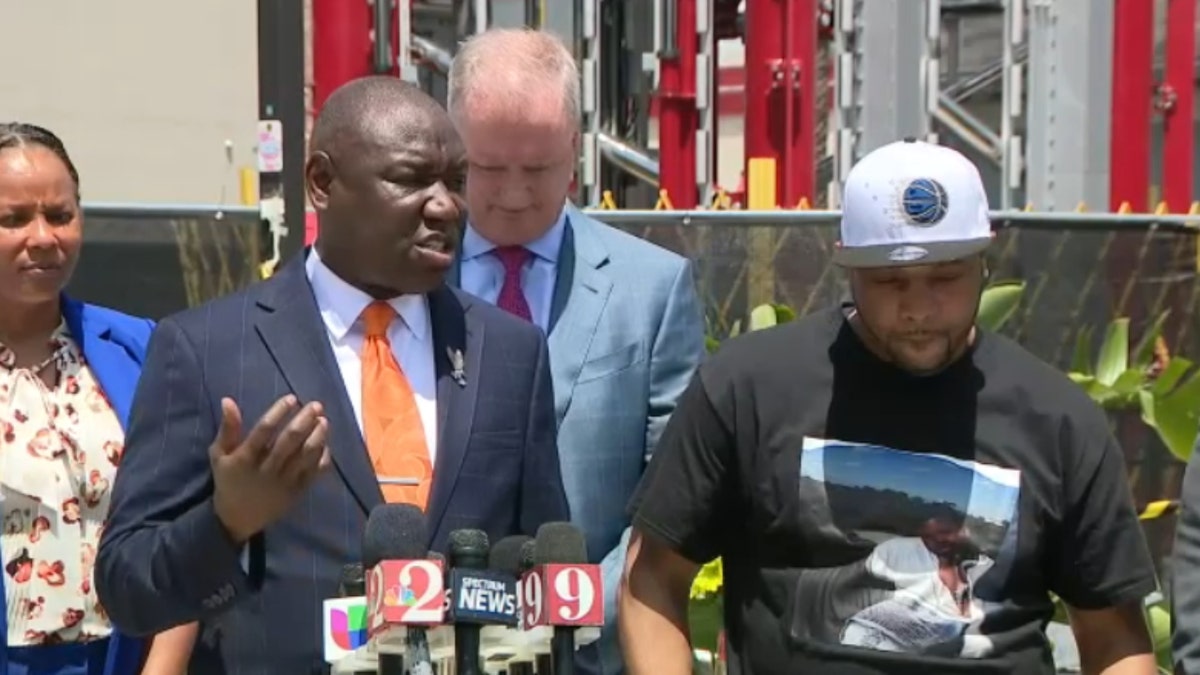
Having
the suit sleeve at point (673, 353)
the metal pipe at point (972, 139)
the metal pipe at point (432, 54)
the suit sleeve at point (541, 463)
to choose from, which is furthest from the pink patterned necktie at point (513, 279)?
the metal pipe at point (972, 139)

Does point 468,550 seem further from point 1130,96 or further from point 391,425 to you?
point 1130,96

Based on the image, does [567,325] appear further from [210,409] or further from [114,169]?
[114,169]

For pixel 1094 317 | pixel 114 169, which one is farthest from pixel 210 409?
pixel 114 169

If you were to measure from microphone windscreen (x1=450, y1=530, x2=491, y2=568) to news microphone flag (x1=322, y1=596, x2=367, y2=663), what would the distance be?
23 cm

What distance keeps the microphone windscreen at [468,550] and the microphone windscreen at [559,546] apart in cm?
8

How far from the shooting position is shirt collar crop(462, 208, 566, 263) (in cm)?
441

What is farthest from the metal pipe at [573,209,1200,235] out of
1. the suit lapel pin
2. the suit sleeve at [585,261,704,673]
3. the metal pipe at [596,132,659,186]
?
the suit lapel pin

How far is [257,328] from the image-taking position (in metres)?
3.53

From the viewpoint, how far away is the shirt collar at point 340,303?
11.8 feet

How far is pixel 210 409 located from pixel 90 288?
4.22 metres

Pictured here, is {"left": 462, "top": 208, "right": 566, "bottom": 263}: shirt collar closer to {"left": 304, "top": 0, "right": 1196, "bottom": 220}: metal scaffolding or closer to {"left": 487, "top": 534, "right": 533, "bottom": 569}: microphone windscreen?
{"left": 487, "top": 534, "right": 533, "bottom": 569}: microphone windscreen

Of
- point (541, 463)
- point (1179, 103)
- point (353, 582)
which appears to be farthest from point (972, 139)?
point (353, 582)

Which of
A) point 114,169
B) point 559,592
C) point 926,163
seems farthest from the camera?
point 114,169

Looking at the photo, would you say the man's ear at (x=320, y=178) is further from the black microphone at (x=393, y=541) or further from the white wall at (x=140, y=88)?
the white wall at (x=140, y=88)
